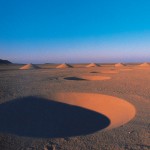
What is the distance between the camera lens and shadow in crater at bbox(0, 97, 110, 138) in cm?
642

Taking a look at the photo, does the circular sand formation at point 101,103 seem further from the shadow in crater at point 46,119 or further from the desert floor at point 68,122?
the shadow in crater at point 46,119

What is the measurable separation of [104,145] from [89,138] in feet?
1.53

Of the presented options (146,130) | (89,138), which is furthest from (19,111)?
(146,130)

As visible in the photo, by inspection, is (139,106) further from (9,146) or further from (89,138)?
(9,146)

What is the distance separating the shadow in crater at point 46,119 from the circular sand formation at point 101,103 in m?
0.26

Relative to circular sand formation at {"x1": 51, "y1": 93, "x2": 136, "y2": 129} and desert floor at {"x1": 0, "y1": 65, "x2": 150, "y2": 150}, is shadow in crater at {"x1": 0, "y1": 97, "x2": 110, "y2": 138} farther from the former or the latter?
circular sand formation at {"x1": 51, "y1": 93, "x2": 136, "y2": 129}

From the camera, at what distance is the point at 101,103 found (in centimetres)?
924

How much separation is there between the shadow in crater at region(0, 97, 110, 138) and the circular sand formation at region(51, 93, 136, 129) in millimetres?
261

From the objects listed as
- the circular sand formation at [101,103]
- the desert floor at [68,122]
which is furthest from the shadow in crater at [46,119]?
the circular sand formation at [101,103]

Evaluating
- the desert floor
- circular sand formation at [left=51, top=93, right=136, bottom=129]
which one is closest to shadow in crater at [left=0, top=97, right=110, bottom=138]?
the desert floor

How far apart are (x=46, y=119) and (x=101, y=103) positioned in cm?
262

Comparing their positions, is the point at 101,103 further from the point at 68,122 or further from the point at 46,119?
the point at 46,119

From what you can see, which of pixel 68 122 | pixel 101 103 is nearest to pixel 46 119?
pixel 68 122

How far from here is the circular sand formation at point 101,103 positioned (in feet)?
25.7
